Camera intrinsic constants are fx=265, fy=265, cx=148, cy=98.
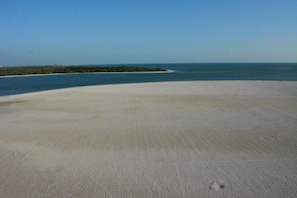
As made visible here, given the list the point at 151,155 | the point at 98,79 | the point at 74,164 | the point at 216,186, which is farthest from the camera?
the point at 98,79

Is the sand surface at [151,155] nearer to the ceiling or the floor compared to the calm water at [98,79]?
nearer to the ceiling

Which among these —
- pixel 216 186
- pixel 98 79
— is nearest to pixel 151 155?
pixel 216 186

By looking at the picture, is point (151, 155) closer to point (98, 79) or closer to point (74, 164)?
point (74, 164)

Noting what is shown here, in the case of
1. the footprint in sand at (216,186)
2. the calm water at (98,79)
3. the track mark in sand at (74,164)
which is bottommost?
the calm water at (98,79)

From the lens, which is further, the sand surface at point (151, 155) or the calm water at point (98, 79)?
the calm water at point (98, 79)

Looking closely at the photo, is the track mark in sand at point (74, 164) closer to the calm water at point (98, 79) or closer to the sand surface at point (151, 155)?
the sand surface at point (151, 155)

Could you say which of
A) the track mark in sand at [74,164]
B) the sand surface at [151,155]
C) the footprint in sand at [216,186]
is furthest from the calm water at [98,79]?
the footprint in sand at [216,186]

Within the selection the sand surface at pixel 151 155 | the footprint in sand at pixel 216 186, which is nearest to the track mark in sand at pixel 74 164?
the sand surface at pixel 151 155

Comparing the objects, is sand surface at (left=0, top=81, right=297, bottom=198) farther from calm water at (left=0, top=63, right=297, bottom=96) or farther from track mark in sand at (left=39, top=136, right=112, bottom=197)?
calm water at (left=0, top=63, right=297, bottom=96)
